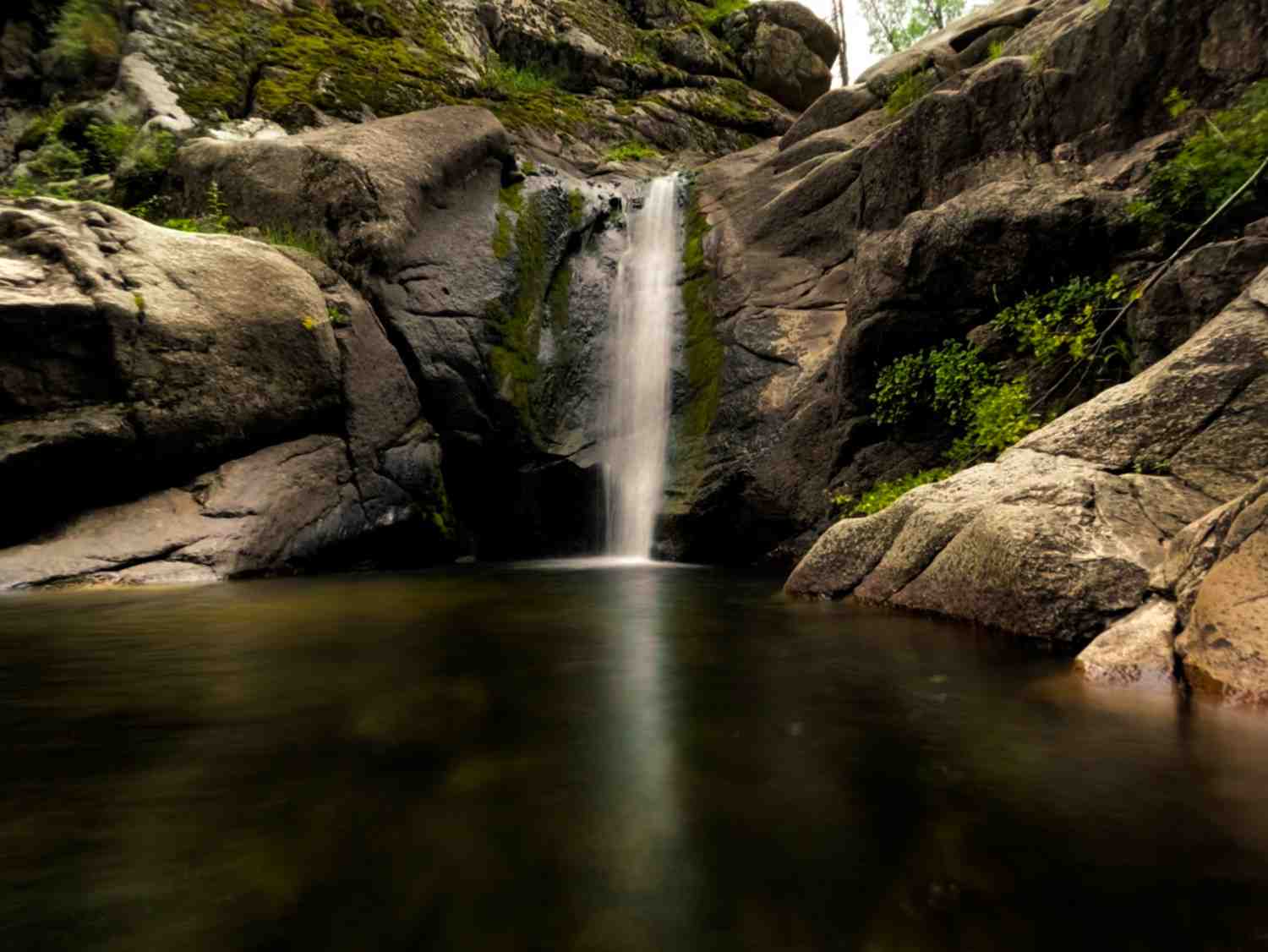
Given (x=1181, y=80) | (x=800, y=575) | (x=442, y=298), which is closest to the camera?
(x=800, y=575)

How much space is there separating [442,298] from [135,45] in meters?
7.92

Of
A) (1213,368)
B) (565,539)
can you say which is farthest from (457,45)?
(1213,368)

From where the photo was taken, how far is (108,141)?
11.6 m

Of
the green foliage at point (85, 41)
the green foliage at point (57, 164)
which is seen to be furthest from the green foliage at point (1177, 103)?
the green foliage at point (85, 41)

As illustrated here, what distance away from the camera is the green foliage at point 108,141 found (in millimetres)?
11555

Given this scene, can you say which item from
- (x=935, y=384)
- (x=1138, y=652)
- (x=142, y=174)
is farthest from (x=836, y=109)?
(x=1138, y=652)

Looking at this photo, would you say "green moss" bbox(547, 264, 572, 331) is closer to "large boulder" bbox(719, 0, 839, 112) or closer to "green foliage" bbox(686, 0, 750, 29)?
"large boulder" bbox(719, 0, 839, 112)

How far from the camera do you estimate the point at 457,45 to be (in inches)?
655

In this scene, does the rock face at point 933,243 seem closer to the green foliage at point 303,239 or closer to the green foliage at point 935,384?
the green foliage at point 935,384

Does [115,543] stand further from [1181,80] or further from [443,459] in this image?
[1181,80]

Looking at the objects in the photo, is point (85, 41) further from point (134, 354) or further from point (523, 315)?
point (523, 315)

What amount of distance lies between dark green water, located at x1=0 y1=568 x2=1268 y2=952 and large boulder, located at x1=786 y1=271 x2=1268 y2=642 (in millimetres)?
457

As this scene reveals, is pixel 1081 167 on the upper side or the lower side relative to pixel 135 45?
lower

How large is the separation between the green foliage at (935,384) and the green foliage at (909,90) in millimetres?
5197
